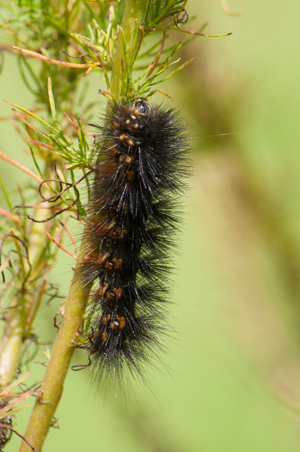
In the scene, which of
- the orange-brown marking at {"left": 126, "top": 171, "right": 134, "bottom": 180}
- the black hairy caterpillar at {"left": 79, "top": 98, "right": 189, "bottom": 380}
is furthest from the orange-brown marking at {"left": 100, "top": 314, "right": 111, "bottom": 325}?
the orange-brown marking at {"left": 126, "top": 171, "right": 134, "bottom": 180}

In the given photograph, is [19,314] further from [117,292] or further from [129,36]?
[129,36]

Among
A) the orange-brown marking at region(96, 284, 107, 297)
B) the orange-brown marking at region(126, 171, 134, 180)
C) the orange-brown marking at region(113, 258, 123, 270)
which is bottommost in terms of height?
the orange-brown marking at region(96, 284, 107, 297)

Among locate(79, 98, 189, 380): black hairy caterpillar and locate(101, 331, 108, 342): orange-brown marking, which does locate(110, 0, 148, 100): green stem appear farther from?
locate(101, 331, 108, 342): orange-brown marking

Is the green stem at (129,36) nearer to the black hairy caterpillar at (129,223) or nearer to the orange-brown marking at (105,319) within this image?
the black hairy caterpillar at (129,223)

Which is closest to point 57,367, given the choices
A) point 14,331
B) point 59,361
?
point 59,361

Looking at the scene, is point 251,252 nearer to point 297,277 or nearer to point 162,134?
point 297,277

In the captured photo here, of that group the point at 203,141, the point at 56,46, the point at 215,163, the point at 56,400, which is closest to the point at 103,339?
the point at 56,400

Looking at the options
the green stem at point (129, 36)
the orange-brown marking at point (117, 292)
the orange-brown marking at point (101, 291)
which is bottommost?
the orange-brown marking at point (117, 292)

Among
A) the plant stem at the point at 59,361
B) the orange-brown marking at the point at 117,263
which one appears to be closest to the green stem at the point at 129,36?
the plant stem at the point at 59,361

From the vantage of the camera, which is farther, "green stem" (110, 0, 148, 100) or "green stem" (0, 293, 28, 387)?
"green stem" (0, 293, 28, 387)
